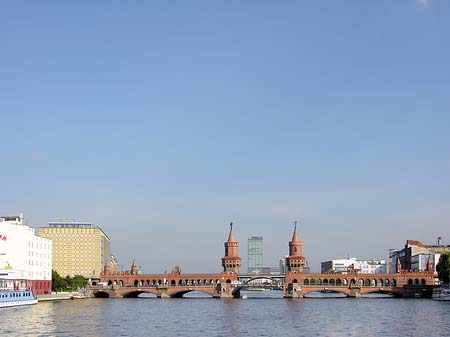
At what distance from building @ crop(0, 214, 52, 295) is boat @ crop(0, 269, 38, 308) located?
2256 millimetres

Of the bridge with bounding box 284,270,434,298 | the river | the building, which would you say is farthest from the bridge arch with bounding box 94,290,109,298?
the river

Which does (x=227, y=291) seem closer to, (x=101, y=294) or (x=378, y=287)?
(x=101, y=294)

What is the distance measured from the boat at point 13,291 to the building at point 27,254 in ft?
7.40

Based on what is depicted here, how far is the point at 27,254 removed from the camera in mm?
160000

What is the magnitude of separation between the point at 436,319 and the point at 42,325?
50968 millimetres

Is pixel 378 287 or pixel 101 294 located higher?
pixel 378 287

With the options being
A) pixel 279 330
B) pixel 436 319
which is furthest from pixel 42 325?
pixel 436 319

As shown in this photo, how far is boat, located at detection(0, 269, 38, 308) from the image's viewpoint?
130125 millimetres

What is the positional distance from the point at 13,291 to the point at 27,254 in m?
25.1

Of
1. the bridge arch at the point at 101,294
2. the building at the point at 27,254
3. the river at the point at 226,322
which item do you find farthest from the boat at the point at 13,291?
the bridge arch at the point at 101,294

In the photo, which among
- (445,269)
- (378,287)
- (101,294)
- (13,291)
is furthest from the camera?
(101,294)

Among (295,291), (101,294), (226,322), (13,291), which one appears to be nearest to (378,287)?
(295,291)

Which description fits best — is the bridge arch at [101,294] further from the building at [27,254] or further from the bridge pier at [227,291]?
the bridge pier at [227,291]

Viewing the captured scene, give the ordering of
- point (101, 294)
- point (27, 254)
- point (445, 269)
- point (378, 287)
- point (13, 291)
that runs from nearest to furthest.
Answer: point (13, 291)
point (27, 254)
point (445, 269)
point (378, 287)
point (101, 294)
